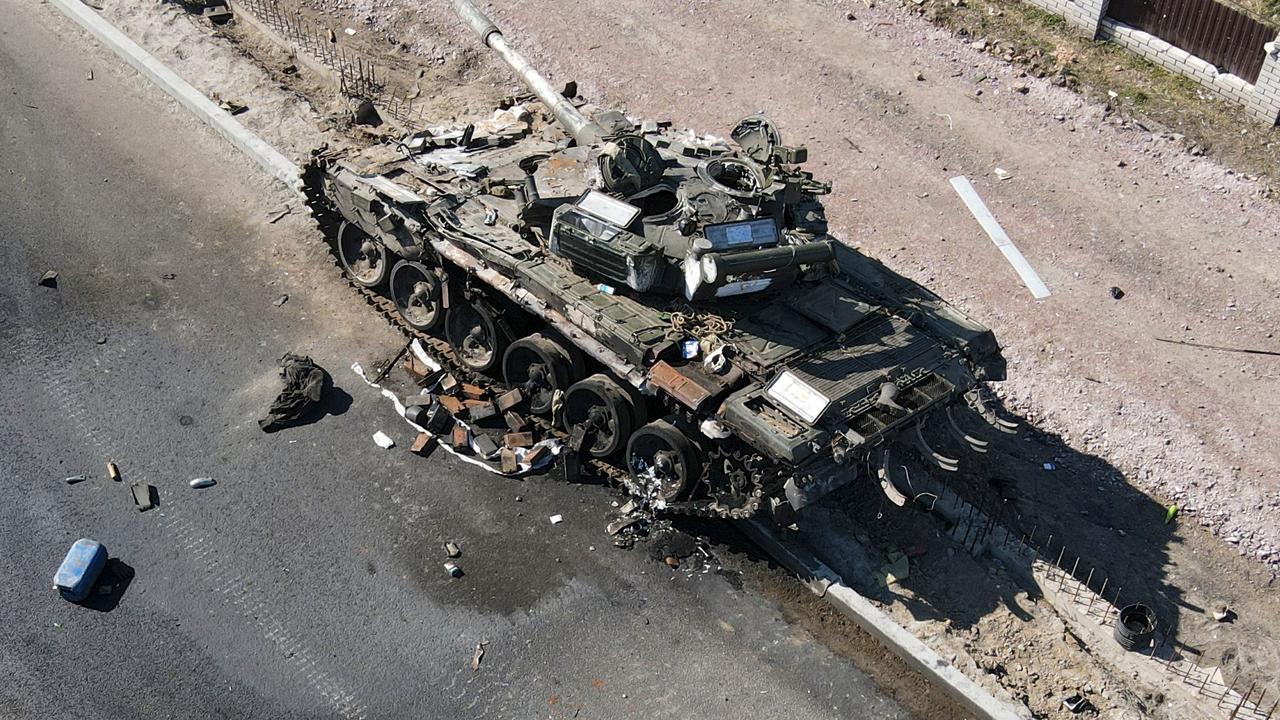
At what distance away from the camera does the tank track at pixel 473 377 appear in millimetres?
12398

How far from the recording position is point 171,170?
18375mm

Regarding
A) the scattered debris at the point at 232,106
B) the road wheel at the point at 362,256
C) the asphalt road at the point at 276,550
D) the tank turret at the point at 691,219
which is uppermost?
the tank turret at the point at 691,219

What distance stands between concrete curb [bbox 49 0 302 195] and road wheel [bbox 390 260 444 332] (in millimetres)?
2112

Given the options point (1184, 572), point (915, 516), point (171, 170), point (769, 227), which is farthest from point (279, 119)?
point (1184, 572)

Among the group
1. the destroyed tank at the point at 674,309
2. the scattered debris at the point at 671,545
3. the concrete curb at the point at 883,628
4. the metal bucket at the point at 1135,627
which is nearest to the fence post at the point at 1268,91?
the destroyed tank at the point at 674,309

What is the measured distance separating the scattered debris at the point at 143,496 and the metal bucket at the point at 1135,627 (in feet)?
33.2

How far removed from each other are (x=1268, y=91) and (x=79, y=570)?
1791cm

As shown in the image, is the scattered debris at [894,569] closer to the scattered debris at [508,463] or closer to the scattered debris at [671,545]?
the scattered debris at [671,545]

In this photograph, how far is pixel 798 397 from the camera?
11.7 m

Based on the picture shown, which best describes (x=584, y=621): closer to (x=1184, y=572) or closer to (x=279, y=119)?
(x=1184, y=572)

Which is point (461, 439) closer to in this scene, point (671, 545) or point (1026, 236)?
point (671, 545)

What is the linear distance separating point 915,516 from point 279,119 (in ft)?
38.7

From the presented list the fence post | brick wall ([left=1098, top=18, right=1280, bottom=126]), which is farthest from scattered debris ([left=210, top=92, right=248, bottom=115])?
the fence post

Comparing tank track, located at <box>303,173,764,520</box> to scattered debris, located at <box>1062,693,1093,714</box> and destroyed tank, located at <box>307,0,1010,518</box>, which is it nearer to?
destroyed tank, located at <box>307,0,1010,518</box>
